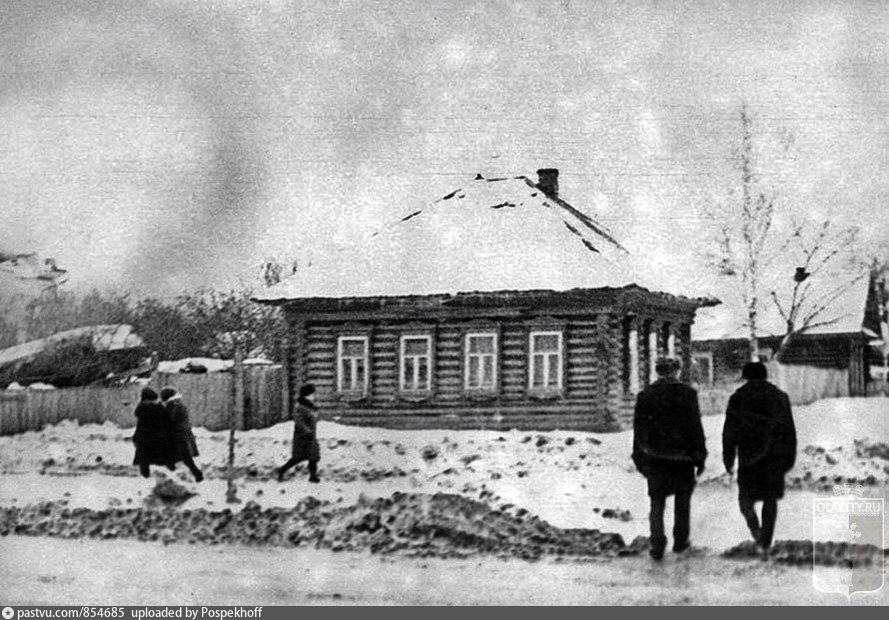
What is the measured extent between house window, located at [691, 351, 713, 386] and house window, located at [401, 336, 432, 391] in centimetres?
191

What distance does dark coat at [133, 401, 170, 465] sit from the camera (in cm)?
804

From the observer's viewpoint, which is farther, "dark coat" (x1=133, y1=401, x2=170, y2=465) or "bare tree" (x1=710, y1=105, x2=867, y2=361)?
"dark coat" (x1=133, y1=401, x2=170, y2=465)

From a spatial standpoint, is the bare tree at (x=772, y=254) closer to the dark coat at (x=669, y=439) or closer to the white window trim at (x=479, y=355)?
the dark coat at (x=669, y=439)

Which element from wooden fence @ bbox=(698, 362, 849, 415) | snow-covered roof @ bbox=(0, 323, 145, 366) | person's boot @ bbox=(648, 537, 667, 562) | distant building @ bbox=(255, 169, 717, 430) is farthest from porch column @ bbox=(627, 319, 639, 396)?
snow-covered roof @ bbox=(0, 323, 145, 366)

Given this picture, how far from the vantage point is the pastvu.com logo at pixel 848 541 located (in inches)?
283

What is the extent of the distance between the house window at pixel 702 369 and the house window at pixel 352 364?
2333 millimetres

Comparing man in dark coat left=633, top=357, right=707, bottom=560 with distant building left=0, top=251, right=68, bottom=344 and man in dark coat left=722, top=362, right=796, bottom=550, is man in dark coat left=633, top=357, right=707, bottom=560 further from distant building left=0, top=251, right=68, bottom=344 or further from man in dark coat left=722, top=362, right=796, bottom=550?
distant building left=0, top=251, right=68, bottom=344

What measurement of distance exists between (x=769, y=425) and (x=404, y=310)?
274 cm

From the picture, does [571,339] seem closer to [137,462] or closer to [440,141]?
[440,141]

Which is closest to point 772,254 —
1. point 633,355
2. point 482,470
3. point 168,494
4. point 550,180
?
point 633,355

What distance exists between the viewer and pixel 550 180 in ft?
25.8

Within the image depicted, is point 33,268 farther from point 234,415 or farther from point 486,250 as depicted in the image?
point 486,250

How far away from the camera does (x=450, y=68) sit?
790cm
